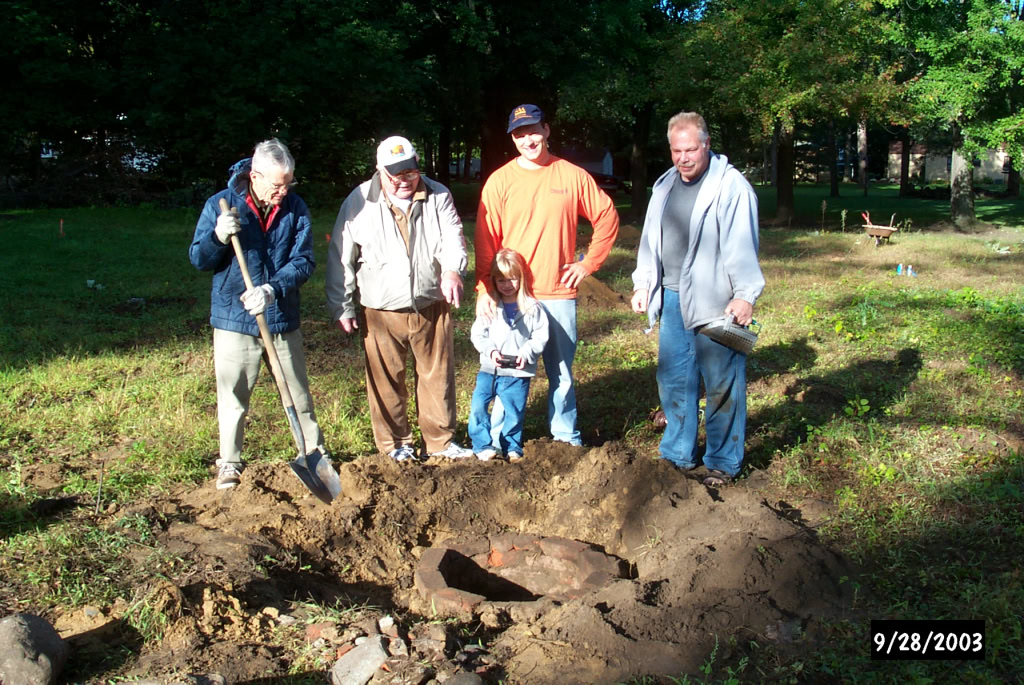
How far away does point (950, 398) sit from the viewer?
6289 mm

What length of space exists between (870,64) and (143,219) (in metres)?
15.2

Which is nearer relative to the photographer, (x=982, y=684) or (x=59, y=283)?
(x=982, y=684)

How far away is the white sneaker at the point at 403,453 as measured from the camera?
17.1 ft

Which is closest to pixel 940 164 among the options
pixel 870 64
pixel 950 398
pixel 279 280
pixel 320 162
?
pixel 870 64

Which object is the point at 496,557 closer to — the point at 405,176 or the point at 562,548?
the point at 562,548

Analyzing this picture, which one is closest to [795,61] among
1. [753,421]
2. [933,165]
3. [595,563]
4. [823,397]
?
[823,397]

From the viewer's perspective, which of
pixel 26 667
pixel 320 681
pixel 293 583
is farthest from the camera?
pixel 293 583

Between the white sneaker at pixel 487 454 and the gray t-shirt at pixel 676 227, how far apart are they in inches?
55.8

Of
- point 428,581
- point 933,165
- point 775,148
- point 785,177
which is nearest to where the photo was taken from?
point 428,581

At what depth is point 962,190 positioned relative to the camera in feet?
67.5

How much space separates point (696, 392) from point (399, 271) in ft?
6.07

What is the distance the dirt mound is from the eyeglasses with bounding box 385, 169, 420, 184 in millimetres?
1594

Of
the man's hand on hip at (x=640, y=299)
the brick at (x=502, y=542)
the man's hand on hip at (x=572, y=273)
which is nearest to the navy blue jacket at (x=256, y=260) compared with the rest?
the man's hand on hip at (x=572, y=273)

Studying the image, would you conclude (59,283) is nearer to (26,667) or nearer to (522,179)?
(522,179)
